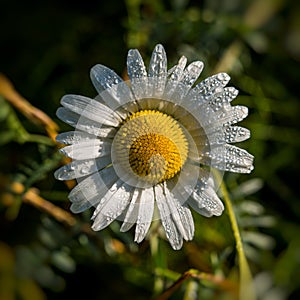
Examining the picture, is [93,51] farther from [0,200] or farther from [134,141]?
[134,141]

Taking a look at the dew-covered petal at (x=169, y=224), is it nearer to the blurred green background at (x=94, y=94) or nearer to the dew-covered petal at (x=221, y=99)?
the dew-covered petal at (x=221, y=99)

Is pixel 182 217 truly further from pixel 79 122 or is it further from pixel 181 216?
pixel 79 122

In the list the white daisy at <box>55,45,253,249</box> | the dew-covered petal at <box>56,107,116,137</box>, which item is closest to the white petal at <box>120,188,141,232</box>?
the white daisy at <box>55,45,253,249</box>

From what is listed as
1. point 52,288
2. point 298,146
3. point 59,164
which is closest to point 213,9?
point 298,146

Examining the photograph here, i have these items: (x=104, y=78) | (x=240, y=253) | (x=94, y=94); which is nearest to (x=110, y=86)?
(x=104, y=78)

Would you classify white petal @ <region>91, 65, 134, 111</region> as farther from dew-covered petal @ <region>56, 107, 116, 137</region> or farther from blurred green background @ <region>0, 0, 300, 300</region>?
blurred green background @ <region>0, 0, 300, 300</region>

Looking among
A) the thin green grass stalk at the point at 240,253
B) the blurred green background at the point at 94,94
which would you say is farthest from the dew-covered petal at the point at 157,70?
the blurred green background at the point at 94,94
